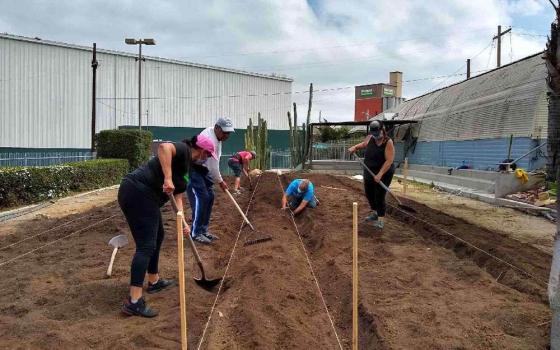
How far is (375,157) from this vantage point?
26.2 ft

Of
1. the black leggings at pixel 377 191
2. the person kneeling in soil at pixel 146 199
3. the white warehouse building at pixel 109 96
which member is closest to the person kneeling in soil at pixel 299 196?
the black leggings at pixel 377 191

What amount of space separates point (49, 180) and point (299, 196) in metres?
6.91

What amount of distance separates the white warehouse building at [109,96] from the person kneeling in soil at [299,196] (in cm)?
1782

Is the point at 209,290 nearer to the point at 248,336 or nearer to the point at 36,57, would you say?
the point at 248,336

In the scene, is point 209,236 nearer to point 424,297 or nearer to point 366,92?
point 424,297

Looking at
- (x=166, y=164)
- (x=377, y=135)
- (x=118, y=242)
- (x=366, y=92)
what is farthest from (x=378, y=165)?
(x=366, y=92)

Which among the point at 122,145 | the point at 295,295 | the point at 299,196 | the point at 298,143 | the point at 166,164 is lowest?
the point at 295,295

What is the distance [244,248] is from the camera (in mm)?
6879

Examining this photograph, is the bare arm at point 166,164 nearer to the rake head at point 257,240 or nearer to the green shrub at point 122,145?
the rake head at point 257,240

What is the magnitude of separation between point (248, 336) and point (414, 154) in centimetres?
2293

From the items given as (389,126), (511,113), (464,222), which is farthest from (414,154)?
(464,222)

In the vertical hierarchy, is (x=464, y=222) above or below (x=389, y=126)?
below

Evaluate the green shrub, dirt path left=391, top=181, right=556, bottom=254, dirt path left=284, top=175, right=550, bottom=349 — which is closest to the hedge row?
the green shrub

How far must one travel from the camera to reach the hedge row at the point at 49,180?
11242 mm
